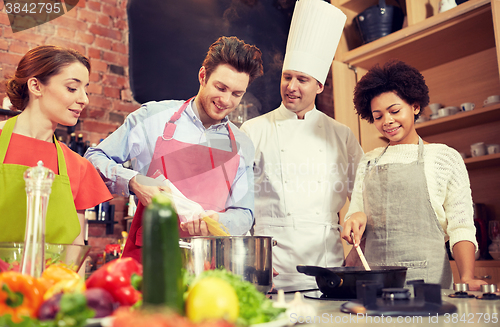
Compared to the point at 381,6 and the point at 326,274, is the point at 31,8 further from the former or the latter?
the point at 326,274

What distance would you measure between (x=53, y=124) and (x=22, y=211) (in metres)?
0.30

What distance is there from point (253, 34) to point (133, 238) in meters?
1.42

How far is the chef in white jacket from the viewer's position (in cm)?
175

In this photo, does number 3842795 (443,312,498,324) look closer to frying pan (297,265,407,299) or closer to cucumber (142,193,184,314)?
frying pan (297,265,407,299)

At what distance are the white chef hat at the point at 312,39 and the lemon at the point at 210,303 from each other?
156 centimetres

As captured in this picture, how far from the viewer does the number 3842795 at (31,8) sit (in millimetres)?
2555

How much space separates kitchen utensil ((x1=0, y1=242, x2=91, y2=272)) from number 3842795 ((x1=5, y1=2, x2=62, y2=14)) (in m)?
2.40

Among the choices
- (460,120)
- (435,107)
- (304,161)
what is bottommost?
(304,161)

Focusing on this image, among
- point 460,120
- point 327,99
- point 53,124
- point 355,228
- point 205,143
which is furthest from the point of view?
point 327,99

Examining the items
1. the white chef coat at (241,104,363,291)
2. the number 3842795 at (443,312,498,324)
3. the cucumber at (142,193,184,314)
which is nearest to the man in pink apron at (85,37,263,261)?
the white chef coat at (241,104,363,291)

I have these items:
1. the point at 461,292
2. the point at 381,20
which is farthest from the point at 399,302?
the point at 381,20

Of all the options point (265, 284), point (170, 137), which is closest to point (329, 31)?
point (170, 137)

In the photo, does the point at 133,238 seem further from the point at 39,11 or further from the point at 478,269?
the point at 39,11

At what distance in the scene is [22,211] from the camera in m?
1.11
